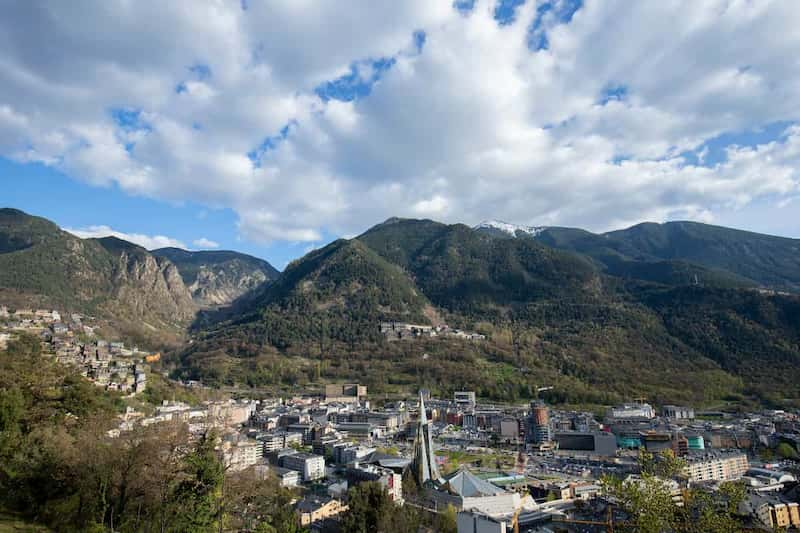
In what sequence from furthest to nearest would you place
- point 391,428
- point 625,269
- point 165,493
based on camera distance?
point 625,269, point 391,428, point 165,493

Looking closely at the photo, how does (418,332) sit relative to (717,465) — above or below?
above

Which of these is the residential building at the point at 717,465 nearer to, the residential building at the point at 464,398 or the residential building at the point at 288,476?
the residential building at the point at 288,476

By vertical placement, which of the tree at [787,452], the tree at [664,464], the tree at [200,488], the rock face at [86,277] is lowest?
the tree at [787,452]

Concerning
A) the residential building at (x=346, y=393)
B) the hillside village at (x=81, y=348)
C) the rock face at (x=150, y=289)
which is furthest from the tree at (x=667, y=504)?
the rock face at (x=150, y=289)

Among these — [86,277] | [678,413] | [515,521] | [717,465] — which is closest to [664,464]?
[515,521]

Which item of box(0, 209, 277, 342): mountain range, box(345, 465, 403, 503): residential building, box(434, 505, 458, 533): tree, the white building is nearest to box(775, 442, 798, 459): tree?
the white building

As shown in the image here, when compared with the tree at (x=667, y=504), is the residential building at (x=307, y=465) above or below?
below

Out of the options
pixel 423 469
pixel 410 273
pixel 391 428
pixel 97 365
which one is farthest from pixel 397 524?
pixel 410 273

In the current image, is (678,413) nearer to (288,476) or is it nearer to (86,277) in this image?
(288,476)

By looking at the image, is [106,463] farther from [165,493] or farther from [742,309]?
[742,309]
